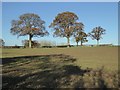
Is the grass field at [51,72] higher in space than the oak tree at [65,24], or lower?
lower

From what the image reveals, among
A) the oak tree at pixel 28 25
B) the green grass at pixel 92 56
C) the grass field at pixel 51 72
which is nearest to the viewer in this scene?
the grass field at pixel 51 72

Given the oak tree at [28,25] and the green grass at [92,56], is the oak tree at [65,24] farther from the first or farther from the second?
the green grass at [92,56]

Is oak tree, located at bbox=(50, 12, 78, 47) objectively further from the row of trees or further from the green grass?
the green grass

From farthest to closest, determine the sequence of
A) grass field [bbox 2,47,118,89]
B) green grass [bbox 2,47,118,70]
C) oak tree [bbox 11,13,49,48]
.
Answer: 1. oak tree [bbox 11,13,49,48]
2. green grass [bbox 2,47,118,70]
3. grass field [bbox 2,47,118,89]

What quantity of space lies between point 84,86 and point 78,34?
71741 mm

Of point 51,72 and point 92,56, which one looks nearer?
point 51,72

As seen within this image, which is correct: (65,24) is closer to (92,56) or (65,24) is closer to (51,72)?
(92,56)

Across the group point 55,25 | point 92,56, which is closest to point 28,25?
point 55,25

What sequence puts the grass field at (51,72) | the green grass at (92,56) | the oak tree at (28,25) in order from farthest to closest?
the oak tree at (28,25) → the green grass at (92,56) → the grass field at (51,72)

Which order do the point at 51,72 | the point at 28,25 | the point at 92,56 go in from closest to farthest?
1. the point at 51,72
2. the point at 92,56
3. the point at 28,25

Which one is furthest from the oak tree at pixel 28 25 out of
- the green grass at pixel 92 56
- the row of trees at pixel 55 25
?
the green grass at pixel 92 56

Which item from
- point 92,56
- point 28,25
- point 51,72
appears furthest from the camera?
point 28,25

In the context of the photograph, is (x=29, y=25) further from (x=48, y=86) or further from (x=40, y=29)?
(x=48, y=86)

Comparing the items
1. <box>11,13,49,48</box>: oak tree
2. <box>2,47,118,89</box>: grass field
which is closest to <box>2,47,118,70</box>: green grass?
<box>2,47,118,89</box>: grass field
